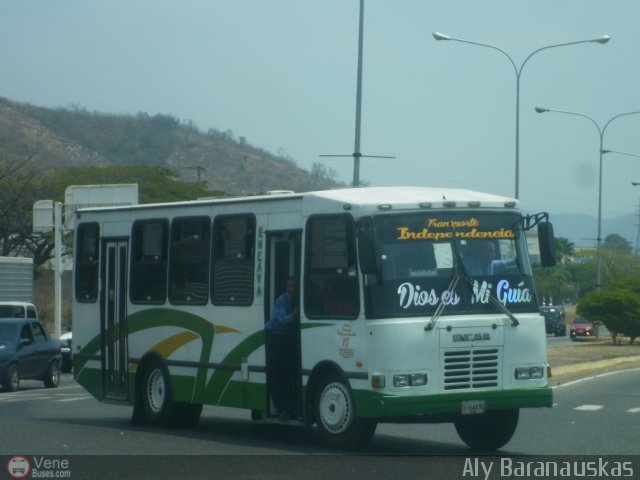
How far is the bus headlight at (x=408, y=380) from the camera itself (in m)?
12.5

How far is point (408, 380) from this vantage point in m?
A: 12.5

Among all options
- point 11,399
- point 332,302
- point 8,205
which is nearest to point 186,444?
point 332,302

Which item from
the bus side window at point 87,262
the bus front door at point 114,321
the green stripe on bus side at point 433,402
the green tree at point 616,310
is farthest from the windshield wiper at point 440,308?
the green tree at point 616,310

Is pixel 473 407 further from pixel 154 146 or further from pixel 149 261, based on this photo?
pixel 154 146

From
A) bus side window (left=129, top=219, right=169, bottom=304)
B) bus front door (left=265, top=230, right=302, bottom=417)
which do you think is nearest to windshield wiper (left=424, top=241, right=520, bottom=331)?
bus front door (left=265, top=230, right=302, bottom=417)

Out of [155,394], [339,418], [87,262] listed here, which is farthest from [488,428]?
[87,262]

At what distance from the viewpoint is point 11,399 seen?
22.8 m

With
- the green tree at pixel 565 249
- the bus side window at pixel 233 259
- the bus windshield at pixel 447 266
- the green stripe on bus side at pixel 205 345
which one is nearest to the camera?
the bus windshield at pixel 447 266

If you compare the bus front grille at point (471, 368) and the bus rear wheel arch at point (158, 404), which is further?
the bus rear wheel arch at point (158, 404)

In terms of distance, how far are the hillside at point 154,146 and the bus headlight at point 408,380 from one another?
124744mm

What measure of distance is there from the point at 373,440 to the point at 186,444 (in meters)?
2.32

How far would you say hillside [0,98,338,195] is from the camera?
144875mm

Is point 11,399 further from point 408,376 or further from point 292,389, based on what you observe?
point 408,376

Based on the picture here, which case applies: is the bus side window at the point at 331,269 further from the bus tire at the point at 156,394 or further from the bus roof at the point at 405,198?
the bus tire at the point at 156,394
